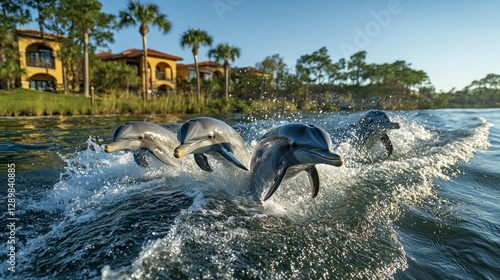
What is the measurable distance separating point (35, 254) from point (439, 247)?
157 inches

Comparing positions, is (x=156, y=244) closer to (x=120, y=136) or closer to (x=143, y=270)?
(x=143, y=270)

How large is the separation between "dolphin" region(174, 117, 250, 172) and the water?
19.8 inches

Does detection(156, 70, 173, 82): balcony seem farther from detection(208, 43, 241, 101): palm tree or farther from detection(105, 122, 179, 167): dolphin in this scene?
detection(105, 122, 179, 167): dolphin

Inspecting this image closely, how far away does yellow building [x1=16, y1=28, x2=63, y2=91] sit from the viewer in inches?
1376

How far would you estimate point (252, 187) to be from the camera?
388cm

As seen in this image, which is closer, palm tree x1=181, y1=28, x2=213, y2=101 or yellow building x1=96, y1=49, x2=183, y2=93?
palm tree x1=181, y1=28, x2=213, y2=101

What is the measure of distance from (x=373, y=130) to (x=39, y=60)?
145 feet

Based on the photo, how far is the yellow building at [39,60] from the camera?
115ft

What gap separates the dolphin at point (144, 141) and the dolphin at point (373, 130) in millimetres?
4914

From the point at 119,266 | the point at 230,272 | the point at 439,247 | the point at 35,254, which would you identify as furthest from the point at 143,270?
the point at 439,247

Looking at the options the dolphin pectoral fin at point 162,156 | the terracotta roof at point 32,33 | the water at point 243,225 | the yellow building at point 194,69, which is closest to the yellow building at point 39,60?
the terracotta roof at point 32,33

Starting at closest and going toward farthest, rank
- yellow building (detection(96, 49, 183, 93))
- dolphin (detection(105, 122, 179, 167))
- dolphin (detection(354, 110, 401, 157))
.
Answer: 1. dolphin (detection(105, 122, 179, 167))
2. dolphin (detection(354, 110, 401, 157))
3. yellow building (detection(96, 49, 183, 93))

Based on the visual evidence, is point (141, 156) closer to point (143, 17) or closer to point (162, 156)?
point (162, 156)

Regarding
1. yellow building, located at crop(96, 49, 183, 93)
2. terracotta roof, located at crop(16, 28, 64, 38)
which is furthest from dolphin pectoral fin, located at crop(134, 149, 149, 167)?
yellow building, located at crop(96, 49, 183, 93)
